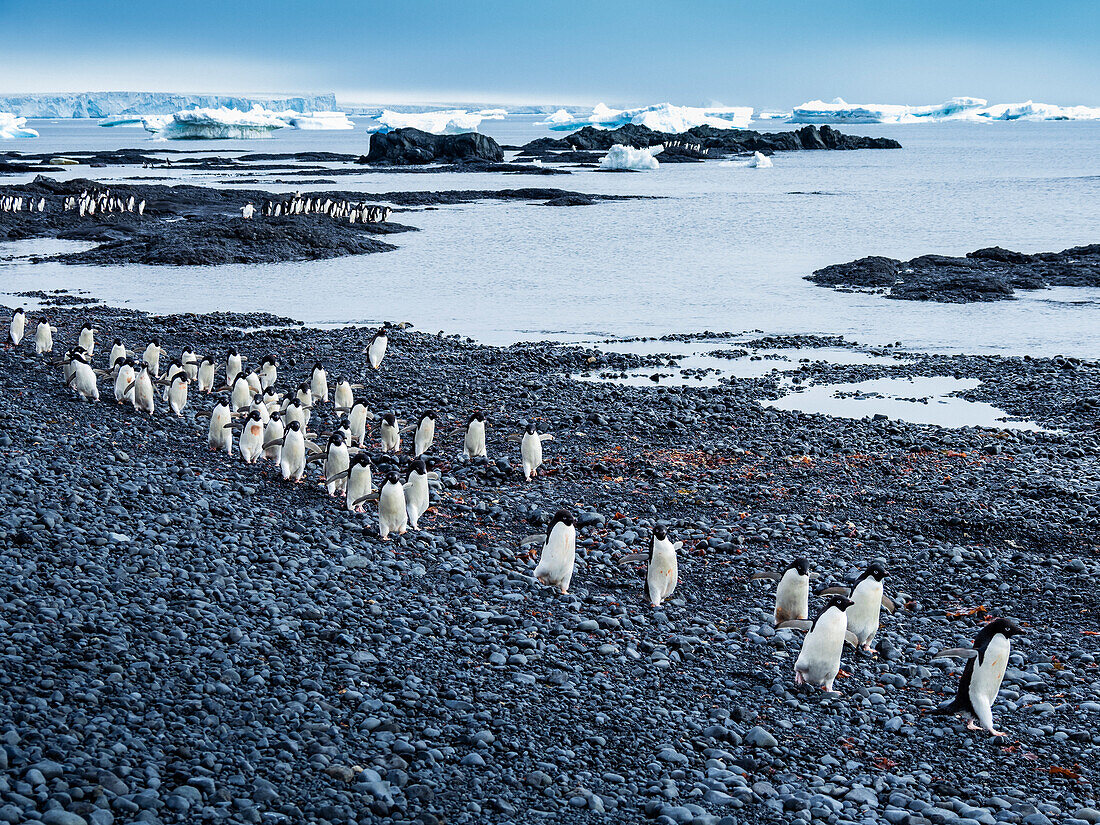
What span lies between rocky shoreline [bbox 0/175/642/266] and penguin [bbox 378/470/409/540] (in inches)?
660

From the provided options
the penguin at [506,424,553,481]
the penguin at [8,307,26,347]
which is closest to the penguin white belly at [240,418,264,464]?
the penguin at [506,424,553,481]

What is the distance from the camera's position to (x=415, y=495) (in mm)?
6895

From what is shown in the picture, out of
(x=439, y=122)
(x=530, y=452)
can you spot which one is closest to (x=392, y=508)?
(x=530, y=452)

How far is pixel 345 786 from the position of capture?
12.8ft

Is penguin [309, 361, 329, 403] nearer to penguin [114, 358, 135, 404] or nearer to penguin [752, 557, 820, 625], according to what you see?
penguin [114, 358, 135, 404]

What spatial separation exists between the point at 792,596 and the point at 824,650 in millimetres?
765

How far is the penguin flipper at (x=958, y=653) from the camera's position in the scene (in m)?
4.99

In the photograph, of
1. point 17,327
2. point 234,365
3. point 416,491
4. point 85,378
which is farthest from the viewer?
point 17,327

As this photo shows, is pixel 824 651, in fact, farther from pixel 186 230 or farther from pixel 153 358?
pixel 186 230

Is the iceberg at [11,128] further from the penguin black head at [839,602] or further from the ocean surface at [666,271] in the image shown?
the penguin black head at [839,602]

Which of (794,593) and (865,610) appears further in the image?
(794,593)

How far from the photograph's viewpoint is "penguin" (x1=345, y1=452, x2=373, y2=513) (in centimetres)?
709

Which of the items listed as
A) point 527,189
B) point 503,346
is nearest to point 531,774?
point 503,346

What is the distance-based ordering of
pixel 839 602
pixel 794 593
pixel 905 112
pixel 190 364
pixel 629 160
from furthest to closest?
pixel 905 112
pixel 629 160
pixel 190 364
pixel 794 593
pixel 839 602
